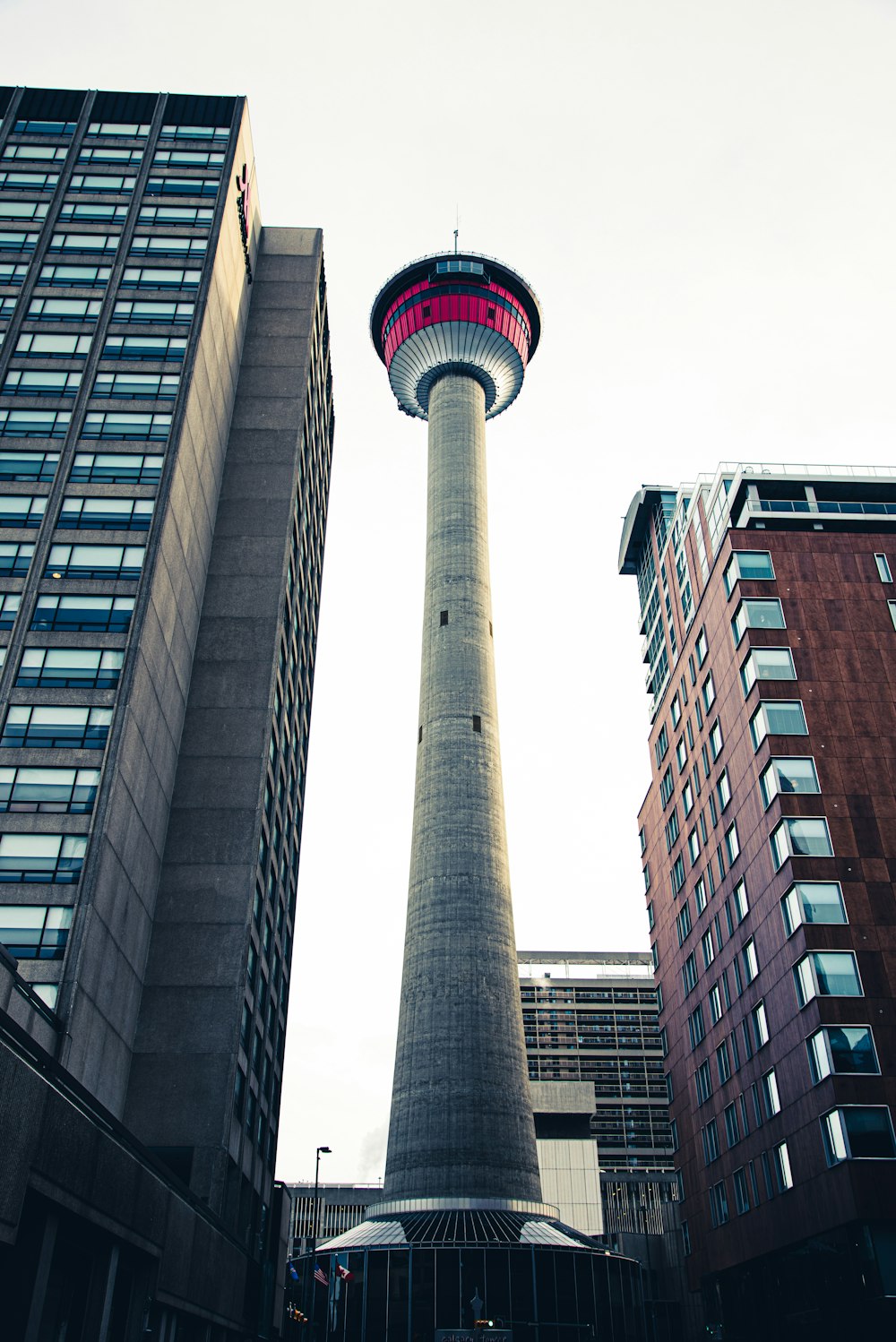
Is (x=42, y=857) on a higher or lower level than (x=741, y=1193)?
higher

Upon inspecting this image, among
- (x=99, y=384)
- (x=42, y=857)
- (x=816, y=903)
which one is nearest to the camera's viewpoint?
(x=42, y=857)

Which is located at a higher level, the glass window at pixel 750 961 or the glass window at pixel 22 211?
the glass window at pixel 22 211

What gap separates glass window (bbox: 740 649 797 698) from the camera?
170 feet

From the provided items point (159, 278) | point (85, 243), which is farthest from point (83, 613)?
point (85, 243)

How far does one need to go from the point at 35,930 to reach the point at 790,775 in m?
32.0

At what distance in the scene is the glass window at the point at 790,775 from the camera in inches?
1909

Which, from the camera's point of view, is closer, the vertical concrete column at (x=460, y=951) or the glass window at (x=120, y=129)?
the vertical concrete column at (x=460, y=951)

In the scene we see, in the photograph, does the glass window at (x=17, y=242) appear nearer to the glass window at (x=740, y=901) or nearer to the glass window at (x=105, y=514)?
the glass window at (x=105, y=514)

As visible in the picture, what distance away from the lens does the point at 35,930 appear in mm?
38750

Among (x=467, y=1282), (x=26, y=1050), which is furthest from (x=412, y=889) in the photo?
(x=26, y=1050)

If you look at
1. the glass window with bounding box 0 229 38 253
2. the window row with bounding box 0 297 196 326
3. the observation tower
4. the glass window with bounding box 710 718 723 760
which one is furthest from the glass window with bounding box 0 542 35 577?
the glass window with bounding box 710 718 723 760

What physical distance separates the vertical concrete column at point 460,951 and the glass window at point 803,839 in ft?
80.7

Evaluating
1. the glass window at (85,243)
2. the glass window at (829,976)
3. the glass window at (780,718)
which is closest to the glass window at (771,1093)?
the glass window at (829,976)

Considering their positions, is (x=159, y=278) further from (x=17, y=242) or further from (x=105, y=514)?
(x=105, y=514)
